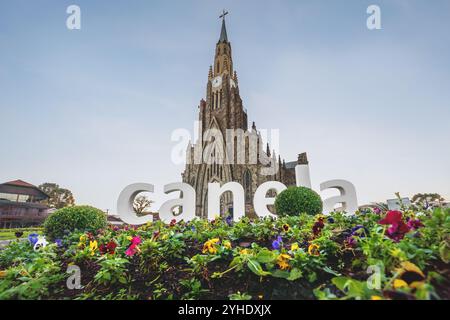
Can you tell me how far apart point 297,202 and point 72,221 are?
855cm

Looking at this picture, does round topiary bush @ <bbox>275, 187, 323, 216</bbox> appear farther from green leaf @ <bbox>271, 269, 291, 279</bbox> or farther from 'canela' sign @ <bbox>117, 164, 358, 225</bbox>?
green leaf @ <bbox>271, 269, 291, 279</bbox>

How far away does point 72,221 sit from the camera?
742 centimetres

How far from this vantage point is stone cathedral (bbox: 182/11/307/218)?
91.6 ft

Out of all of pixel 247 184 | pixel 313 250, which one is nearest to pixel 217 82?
pixel 247 184

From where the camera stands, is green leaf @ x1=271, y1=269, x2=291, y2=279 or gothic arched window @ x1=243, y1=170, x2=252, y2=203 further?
gothic arched window @ x1=243, y1=170, x2=252, y2=203

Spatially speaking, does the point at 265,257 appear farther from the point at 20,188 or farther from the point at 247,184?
the point at 20,188

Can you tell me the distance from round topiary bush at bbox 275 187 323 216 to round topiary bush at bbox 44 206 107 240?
7291mm

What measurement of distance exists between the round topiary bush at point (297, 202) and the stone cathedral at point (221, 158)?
1541cm

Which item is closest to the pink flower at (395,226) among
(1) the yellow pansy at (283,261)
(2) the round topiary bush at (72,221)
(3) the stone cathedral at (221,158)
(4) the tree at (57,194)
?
(1) the yellow pansy at (283,261)

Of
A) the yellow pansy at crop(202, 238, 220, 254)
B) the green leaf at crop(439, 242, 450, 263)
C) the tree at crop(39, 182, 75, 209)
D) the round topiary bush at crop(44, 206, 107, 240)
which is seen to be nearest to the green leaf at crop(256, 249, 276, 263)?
the yellow pansy at crop(202, 238, 220, 254)

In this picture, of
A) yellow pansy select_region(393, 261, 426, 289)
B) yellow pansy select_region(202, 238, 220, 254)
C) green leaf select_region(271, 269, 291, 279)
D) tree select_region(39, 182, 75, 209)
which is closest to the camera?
yellow pansy select_region(393, 261, 426, 289)

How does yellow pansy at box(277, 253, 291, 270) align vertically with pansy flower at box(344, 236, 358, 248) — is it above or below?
below

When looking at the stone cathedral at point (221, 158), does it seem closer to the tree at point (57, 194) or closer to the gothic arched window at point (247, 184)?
the gothic arched window at point (247, 184)
